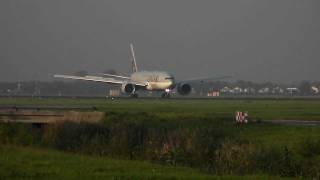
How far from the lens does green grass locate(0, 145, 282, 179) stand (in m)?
21.5

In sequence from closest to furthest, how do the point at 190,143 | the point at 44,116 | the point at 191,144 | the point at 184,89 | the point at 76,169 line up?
the point at 76,169 → the point at 191,144 → the point at 190,143 → the point at 44,116 → the point at 184,89

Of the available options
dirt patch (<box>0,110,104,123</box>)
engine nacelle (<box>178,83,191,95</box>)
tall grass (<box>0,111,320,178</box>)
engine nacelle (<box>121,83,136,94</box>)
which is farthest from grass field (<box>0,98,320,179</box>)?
engine nacelle (<box>178,83,191,95</box>)

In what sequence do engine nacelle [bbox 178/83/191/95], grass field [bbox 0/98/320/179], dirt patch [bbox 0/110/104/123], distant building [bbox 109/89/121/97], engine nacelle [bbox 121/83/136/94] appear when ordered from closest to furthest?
grass field [bbox 0/98/320/179], dirt patch [bbox 0/110/104/123], engine nacelle [bbox 121/83/136/94], engine nacelle [bbox 178/83/191/95], distant building [bbox 109/89/121/97]

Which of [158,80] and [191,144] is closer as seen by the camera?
[191,144]

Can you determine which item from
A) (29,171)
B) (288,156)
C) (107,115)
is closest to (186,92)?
(107,115)

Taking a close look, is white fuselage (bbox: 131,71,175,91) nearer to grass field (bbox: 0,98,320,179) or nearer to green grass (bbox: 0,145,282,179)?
grass field (bbox: 0,98,320,179)

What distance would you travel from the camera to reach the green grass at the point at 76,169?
70.6 feet

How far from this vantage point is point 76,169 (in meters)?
23.2

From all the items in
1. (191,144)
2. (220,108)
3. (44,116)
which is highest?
(220,108)

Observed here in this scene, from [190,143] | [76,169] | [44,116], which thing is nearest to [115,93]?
[44,116]

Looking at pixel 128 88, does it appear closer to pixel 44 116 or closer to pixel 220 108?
pixel 220 108

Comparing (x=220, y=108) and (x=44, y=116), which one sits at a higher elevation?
(x=220, y=108)

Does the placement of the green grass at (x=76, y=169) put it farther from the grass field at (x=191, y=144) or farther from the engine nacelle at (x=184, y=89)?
the engine nacelle at (x=184, y=89)

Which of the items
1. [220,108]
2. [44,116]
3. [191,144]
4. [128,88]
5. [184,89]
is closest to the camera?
[191,144]
